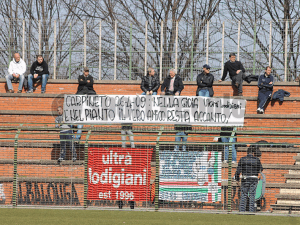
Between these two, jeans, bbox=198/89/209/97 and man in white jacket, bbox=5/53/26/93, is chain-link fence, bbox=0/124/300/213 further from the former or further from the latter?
man in white jacket, bbox=5/53/26/93

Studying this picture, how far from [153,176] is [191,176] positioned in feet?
2.92

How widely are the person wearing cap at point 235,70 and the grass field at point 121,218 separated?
7.19 metres

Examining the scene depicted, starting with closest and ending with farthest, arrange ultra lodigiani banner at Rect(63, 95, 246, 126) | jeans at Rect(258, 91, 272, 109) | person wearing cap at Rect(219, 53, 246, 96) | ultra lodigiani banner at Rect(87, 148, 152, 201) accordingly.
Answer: ultra lodigiani banner at Rect(87, 148, 152, 201) < ultra lodigiani banner at Rect(63, 95, 246, 126) < jeans at Rect(258, 91, 272, 109) < person wearing cap at Rect(219, 53, 246, 96)

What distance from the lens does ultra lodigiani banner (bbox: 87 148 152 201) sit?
1209cm

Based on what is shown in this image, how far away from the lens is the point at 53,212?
11742 mm

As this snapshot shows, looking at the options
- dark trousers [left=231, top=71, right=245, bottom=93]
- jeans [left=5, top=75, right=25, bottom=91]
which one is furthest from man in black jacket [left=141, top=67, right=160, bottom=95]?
jeans [left=5, top=75, right=25, bottom=91]

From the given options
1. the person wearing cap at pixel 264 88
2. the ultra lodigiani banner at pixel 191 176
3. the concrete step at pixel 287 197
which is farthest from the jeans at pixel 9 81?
the concrete step at pixel 287 197

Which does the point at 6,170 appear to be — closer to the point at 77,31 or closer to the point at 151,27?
the point at 77,31

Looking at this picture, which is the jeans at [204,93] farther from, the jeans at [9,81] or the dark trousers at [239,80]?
the jeans at [9,81]

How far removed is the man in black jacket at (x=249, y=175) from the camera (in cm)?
1191

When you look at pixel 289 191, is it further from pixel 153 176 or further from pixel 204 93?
pixel 204 93

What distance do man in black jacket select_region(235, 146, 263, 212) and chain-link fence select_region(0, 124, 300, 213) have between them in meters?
0.02

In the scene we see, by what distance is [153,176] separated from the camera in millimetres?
12164

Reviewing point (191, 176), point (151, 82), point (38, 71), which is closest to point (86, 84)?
point (38, 71)
